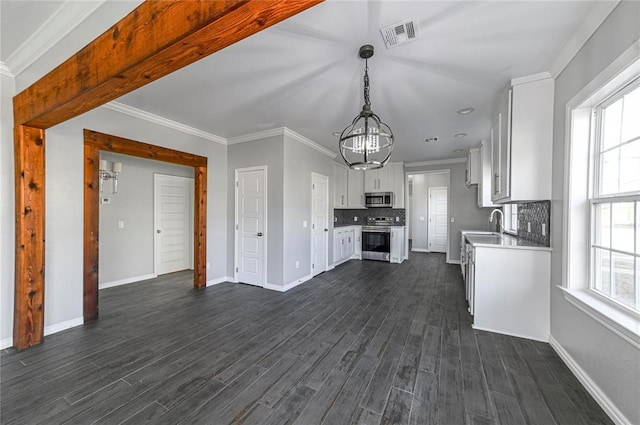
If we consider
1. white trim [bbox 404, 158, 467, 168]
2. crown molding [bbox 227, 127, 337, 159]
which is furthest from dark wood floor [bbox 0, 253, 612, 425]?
white trim [bbox 404, 158, 467, 168]

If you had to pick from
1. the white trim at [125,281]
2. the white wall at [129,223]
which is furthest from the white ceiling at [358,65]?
the white trim at [125,281]

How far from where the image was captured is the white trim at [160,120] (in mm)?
3248

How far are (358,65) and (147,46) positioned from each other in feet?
5.65

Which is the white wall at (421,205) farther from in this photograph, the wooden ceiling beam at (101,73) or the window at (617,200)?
the wooden ceiling beam at (101,73)

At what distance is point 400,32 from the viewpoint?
6.36 ft

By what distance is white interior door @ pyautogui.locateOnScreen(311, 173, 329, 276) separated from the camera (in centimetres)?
505

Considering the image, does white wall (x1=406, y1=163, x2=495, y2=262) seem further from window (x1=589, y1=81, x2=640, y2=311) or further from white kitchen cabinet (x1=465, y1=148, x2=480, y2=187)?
window (x1=589, y1=81, x2=640, y2=311)

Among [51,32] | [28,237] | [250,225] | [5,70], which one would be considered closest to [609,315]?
[250,225]

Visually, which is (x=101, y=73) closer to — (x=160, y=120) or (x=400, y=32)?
(x=400, y=32)

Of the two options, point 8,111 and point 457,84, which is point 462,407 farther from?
point 8,111

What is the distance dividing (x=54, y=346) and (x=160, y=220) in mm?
3015

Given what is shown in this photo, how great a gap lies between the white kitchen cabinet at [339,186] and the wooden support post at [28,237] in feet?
15.8

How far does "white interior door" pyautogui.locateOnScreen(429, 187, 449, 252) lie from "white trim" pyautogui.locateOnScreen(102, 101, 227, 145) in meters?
6.62

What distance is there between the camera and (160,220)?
17.0ft
